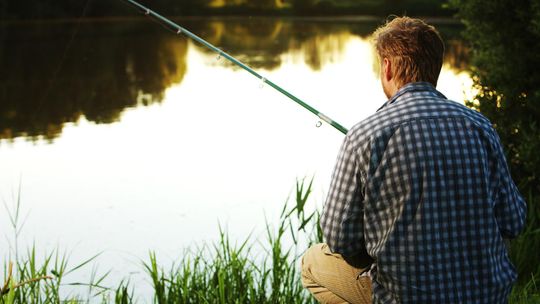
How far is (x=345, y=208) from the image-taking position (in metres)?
1.79

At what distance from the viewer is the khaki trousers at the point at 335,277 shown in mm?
2039

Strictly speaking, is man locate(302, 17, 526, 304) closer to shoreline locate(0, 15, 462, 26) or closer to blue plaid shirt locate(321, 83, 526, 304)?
blue plaid shirt locate(321, 83, 526, 304)

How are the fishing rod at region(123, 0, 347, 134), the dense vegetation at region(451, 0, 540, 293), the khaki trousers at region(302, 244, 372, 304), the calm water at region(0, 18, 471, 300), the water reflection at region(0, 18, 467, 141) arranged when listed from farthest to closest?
the water reflection at region(0, 18, 467, 141) → the calm water at region(0, 18, 471, 300) → the dense vegetation at region(451, 0, 540, 293) → the fishing rod at region(123, 0, 347, 134) → the khaki trousers at region(302, 244, 372, 304)

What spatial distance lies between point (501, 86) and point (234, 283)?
73.3 inches

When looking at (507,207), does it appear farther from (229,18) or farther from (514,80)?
(229,18)

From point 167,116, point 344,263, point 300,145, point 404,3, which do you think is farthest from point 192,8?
point 344,263

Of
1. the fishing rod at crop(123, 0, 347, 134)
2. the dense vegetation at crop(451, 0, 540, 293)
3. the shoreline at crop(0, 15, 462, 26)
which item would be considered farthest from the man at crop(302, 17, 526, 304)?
the shoreline at crop(0, 15, 462, 26)

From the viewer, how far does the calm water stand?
18.6ft

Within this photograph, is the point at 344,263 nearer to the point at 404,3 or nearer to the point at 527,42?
the point at 527,42

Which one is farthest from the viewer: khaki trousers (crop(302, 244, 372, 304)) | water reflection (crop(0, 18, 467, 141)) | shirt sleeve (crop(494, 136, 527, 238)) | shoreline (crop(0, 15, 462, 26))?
shoreline (crop(0, 15, 462, 26))

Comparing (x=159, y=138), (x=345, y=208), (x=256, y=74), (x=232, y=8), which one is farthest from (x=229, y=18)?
(x=345, y=208)

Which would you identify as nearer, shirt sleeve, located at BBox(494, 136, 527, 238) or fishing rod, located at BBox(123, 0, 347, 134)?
shirt sleeve, located at BBox(494, 136, 527, 238)

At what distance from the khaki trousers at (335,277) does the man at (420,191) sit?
15 centimetres

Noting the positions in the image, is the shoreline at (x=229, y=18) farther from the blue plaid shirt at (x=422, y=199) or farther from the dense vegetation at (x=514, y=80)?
the blue plaid shirt at (x=422, y=199)
